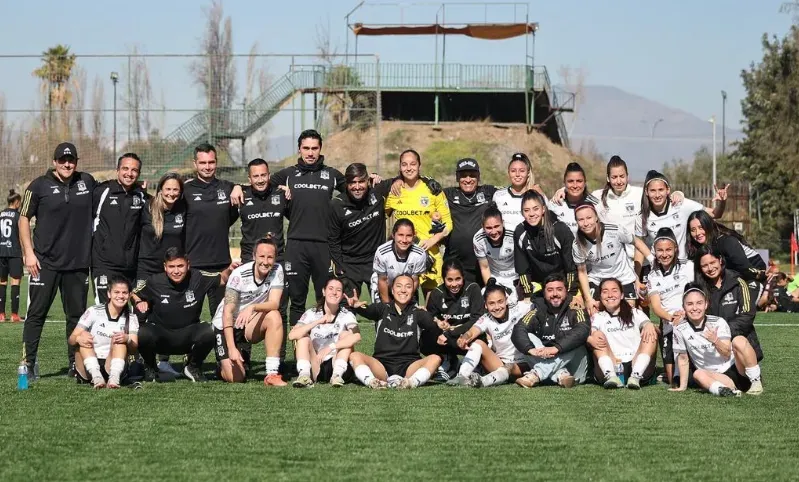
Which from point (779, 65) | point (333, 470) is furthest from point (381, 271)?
point (779, 65)

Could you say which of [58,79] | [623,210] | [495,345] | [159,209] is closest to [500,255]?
[495,345]

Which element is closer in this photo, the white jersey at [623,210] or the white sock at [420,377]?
the white sock at [420,377]

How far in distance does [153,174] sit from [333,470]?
980 inches

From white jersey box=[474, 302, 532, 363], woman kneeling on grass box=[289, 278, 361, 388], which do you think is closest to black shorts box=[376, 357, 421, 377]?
woman kneeling on grass box=[289, 278, 361, 388]

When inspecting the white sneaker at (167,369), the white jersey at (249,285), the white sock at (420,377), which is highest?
the white jersey at (249,285)

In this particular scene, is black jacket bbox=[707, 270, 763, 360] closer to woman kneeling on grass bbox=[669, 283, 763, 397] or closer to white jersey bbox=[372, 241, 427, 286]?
woman kneeling on grass bbox=[669, 283, 763, 397]

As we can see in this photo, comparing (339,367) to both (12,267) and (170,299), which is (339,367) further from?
(12,267)

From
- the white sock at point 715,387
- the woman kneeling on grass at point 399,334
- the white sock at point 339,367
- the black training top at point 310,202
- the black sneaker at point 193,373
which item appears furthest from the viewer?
the black training top at point 310,202

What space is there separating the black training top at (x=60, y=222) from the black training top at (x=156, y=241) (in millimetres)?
457

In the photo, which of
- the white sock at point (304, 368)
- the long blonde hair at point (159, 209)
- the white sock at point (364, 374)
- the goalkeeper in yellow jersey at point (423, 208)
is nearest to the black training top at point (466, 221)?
the goalkeeper in yellow jersey at point (423, 208)

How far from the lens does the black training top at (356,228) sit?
10008 millimetres

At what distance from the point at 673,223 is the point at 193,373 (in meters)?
4.35

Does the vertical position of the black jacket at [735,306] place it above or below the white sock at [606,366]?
above

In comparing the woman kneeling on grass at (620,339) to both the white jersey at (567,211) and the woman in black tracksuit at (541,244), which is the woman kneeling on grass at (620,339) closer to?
the woman in black tracksuit at (541,244)
